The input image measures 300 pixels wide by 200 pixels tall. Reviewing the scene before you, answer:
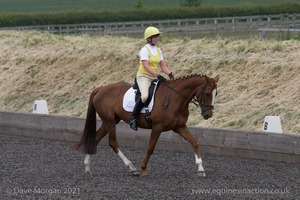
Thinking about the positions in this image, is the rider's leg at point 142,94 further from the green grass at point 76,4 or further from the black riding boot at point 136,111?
the green grass at point 76,4

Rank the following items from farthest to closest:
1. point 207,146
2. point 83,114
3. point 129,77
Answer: point 129,77 < point 83,114 < point 207,146

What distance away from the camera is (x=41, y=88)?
94.2ft

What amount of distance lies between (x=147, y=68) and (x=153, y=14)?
56304 mm

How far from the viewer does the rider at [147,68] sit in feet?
51.1

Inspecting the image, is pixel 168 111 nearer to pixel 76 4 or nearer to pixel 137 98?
pixel 137 98

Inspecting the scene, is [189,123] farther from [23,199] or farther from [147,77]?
[23,199]

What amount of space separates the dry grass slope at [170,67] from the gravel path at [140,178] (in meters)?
2.64

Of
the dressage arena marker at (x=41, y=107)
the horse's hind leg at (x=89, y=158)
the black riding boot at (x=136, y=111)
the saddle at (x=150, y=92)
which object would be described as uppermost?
the saddle at (x=150, y=92)

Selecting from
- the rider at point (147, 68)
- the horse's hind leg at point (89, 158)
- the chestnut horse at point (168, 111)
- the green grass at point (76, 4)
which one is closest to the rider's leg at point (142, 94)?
the rider at point (147, 68)

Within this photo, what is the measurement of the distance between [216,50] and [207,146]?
7.62m

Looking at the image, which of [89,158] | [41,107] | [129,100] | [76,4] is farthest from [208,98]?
[76,4]

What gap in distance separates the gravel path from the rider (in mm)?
1196

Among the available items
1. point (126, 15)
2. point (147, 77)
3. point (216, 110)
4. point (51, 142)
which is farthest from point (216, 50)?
point (126, 15)

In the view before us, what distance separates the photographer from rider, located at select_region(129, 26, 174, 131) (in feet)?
51.1
